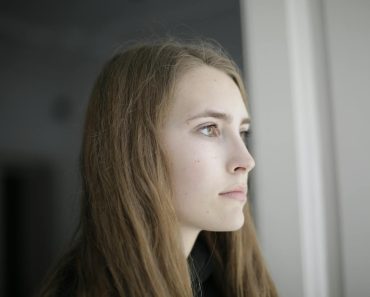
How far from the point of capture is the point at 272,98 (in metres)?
0.94

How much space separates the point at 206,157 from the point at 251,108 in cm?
29

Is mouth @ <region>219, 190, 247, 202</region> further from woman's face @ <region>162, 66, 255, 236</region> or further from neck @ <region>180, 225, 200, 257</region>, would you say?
neck @ <region>180, 225, 200, 257</region>

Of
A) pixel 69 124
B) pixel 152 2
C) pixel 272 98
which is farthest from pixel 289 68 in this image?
pixel 69 124

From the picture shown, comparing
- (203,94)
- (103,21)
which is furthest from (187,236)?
(103,21)

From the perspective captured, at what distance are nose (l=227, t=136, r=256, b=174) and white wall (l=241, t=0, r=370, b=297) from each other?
0.37 feet

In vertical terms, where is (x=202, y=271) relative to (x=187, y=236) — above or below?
below

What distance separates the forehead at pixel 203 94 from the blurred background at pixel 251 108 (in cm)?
11

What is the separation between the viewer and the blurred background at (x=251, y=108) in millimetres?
733

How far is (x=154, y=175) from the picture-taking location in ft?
2.70

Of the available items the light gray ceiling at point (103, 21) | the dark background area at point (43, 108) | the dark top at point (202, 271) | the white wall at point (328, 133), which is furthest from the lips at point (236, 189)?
the dark background area at point (43, 108)

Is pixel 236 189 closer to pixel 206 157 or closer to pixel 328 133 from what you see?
pixel 206 157

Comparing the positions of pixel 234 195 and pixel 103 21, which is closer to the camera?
pixel 234 195

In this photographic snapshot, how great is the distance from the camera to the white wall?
0.72 m

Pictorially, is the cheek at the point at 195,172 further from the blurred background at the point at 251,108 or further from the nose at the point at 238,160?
the blurred background at the point at 251,108
